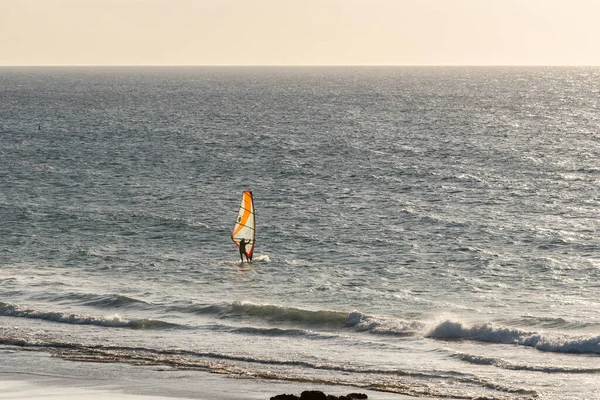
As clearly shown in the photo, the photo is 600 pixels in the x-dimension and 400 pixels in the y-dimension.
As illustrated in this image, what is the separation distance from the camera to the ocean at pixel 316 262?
30.0m

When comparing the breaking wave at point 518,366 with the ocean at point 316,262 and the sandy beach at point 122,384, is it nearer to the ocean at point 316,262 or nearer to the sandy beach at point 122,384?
the ocean at point 316,262

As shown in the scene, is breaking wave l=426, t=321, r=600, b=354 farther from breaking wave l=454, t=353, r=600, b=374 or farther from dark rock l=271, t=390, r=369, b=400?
dark rock l=271, t=390, r=369, b=400

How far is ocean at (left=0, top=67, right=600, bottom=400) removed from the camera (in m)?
30.0

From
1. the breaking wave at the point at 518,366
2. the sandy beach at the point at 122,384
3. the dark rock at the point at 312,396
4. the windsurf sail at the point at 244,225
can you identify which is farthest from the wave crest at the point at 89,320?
the dark rock at the point at 312,396

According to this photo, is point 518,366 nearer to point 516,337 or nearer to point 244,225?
point 516,337

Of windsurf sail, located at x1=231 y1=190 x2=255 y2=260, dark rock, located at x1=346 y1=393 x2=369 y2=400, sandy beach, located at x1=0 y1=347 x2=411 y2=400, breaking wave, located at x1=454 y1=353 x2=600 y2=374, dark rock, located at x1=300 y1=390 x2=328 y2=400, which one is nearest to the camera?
dark rock, located at x1=300 y1=390 x2=328 y2=400

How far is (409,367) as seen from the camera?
29.0m

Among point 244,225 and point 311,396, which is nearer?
point 311,396

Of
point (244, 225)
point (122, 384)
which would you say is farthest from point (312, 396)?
point (244, 225)

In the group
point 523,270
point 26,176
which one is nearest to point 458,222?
point 523,270

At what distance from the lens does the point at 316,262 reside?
4447 cm

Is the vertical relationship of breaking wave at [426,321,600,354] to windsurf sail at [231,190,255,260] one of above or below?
below

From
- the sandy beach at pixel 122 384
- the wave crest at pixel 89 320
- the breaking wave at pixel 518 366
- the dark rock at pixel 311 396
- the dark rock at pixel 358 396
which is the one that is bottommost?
the wave crest at pixel 89 320

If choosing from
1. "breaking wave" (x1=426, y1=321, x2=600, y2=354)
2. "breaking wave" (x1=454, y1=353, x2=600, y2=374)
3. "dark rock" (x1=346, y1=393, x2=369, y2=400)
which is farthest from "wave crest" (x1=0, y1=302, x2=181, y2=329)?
"dark rock" (x1=346, y1=393, x2=369, y2=400)
